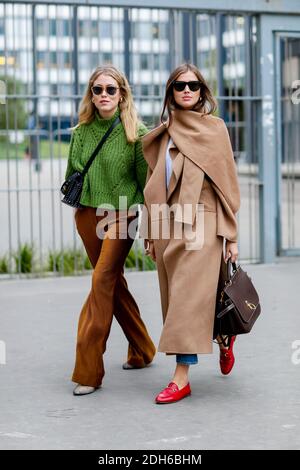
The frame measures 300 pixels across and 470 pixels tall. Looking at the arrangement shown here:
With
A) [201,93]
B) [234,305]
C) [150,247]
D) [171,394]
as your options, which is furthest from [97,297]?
[201,93]

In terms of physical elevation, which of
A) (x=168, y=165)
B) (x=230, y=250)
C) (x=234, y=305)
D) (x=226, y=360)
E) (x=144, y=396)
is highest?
(x=168, y=165)

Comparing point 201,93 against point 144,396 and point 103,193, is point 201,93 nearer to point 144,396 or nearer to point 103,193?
point 103,193

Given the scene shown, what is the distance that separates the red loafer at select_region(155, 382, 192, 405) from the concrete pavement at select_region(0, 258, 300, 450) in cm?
5

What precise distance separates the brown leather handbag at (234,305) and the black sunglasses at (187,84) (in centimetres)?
100

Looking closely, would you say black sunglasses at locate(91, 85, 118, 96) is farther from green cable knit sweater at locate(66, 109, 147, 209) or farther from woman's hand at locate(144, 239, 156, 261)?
woman's hand at locate(144, 239, 156, 261)

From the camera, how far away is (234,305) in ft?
18.8

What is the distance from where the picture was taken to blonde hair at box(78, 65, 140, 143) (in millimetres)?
6145

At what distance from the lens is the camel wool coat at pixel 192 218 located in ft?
18.8

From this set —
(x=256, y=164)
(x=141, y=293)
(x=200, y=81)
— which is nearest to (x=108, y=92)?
(x=200, y=81)

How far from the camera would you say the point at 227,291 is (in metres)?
5.75

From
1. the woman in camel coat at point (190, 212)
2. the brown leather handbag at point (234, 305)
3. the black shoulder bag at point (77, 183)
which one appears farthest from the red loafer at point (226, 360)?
the black shoulder bag at point (77, 183)

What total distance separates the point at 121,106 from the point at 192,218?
0.95m

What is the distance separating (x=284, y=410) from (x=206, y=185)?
1.32 m

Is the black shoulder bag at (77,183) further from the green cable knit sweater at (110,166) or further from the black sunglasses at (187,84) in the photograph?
the black sunglasses at (187,84)
